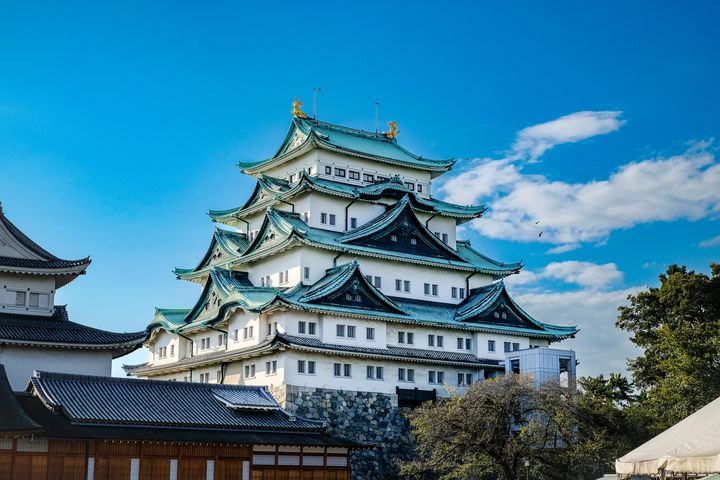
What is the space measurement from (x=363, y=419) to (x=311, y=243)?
37.2ft

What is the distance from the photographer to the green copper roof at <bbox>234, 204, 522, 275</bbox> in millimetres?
58250

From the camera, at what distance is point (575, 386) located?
179ft

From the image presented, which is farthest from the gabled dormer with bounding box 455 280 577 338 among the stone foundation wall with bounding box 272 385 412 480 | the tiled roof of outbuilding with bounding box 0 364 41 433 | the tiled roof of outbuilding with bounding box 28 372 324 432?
the tiled roof of outbuilding with bounding box 0 364 41 433

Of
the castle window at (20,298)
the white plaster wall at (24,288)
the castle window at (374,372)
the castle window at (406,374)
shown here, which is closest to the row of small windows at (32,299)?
the castle window at (20,298)

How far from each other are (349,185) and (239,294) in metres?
13.0

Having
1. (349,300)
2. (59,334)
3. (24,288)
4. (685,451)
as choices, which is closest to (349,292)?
(349,300)

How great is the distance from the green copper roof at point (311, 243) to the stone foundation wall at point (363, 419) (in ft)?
32.1

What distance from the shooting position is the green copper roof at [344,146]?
65500 millimetres

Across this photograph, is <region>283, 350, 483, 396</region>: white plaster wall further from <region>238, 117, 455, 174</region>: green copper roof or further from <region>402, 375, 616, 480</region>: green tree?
<region>238, 117, 455, 174</region>: green copper roof

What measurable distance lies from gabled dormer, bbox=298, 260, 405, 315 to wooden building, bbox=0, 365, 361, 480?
7.69 meters

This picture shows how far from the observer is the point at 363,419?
2120 inches

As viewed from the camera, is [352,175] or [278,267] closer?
[278,267]

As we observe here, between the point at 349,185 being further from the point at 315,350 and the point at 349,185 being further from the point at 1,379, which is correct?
the point at 1,379

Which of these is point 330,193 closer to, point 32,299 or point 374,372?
point 374,372
